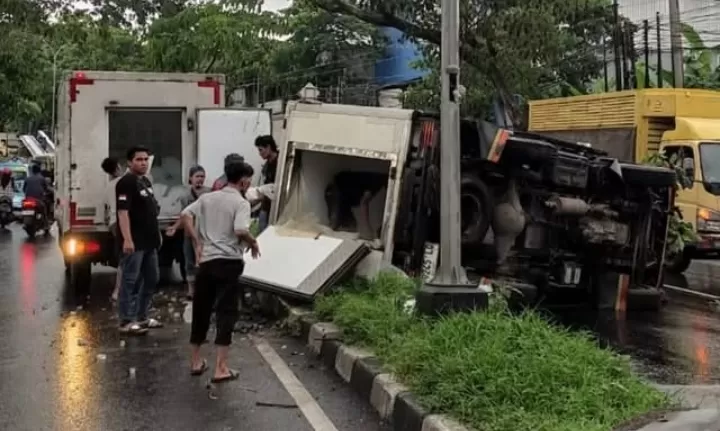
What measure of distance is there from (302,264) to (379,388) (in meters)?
3.58

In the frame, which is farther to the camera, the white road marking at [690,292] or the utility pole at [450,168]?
the white road marking at [690,292]

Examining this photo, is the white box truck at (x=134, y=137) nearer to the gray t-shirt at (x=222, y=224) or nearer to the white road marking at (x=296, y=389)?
the white road marking at (x=296, y=389)

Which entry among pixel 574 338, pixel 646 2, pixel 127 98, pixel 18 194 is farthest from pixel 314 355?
pixel 646 2

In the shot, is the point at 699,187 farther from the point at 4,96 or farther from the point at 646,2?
the point at 646,2

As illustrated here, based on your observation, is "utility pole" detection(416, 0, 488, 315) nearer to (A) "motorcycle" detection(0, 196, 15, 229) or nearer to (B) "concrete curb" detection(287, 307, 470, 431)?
(B) "concrete curb" detection(287, 307, 470, 431)

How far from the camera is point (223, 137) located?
13.1m

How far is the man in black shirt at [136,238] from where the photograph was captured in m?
9.14

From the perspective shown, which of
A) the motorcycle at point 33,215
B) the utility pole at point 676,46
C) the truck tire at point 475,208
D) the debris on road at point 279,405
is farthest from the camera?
the motorcycle at point 33,215

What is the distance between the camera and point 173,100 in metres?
13.1

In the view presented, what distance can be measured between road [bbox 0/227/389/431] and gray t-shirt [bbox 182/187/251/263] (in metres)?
1.00

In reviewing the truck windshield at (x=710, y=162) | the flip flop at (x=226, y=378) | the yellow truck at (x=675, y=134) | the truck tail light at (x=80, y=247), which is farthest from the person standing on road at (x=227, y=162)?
the truck windshield at (x=710, y=162)

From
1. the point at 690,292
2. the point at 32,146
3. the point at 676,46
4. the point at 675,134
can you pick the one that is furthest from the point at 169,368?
the point at 32,146

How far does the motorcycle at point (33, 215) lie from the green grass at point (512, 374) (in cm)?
1725

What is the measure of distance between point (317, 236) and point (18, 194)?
18.0m
